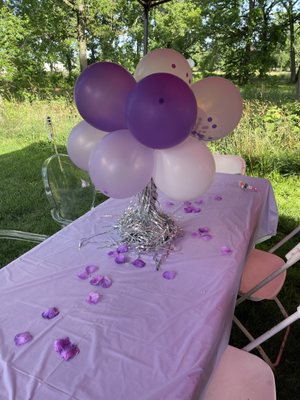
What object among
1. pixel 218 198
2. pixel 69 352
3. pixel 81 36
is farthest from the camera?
pixel 81 36

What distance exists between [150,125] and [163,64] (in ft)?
1.47

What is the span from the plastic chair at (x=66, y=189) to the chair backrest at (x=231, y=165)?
3.54 feet

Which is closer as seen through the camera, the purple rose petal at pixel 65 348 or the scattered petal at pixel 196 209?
the purple rose petal at pixel 65 348

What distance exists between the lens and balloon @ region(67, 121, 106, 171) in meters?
1.37

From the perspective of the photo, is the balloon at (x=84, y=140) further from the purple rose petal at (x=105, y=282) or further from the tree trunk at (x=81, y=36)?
the tree trunk at (x=81, y=36)

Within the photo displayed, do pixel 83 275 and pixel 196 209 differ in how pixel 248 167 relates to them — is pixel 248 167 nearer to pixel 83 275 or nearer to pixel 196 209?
pixel 196 209

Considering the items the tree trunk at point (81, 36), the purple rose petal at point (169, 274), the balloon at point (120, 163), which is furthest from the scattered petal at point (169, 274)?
the tree trunk at point (81, 36)

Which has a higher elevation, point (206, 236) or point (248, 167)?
point (206, 236)

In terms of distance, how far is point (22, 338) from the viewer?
2.90ft

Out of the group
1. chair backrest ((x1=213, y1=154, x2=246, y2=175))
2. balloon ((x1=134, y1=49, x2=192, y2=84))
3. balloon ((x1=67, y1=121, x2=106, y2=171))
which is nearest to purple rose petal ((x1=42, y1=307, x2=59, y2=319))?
balloon ((x1=67, y1=121, x2=106, y2=171))

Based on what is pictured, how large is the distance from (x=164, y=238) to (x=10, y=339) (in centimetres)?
71

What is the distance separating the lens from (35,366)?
0.80 m

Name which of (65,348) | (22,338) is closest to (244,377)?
(65,348)

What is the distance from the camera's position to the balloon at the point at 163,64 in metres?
1.34
